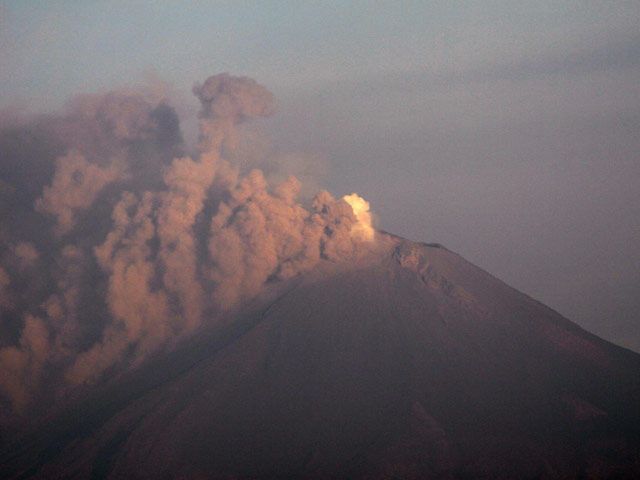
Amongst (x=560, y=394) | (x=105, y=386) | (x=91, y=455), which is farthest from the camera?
(x=105, y=386)

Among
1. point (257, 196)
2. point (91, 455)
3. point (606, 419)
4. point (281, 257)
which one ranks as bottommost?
point (91, 455)

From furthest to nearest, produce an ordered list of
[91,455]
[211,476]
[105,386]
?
[105,386] → [91,455] → [211,476]

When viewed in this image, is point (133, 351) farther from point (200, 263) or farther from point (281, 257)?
point (281, 257)

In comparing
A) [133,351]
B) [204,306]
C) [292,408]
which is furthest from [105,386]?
[292,408]

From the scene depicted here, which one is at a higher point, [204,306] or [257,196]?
[257,196]

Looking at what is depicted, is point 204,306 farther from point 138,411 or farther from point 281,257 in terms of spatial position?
point 138,411

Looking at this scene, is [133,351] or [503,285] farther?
[503,285]
